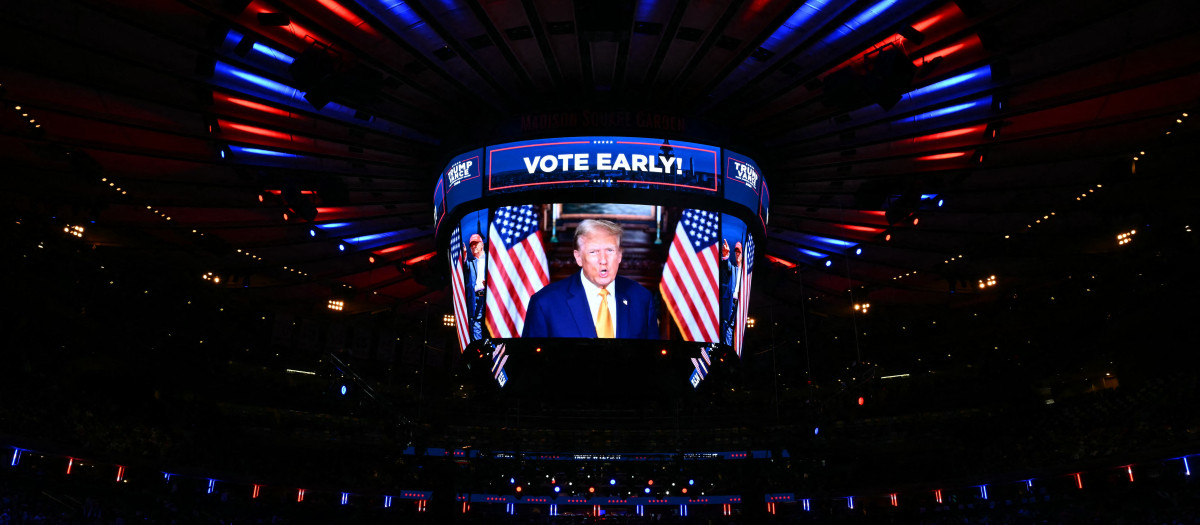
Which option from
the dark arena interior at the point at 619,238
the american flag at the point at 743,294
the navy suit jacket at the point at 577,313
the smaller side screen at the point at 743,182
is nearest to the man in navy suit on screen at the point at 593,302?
the navy suit jacket at the point at 577,313

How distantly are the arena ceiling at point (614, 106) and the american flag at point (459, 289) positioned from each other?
5.38 ft

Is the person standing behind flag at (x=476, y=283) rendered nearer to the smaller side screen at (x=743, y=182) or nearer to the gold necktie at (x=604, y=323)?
the gold necktie at (x=604, y=323)

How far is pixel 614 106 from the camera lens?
15.2 meters

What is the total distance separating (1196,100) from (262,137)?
645 inches

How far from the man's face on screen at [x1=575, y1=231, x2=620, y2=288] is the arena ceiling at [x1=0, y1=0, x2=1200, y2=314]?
77.6 inches

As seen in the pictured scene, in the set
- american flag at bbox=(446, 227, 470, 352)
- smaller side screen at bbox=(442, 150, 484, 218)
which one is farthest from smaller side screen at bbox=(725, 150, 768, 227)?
american flag at bbox=(446, 227, 470, 352)

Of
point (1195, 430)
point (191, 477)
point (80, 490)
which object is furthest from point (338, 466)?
point (1195, 430)

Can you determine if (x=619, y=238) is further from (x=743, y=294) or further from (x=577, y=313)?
(x=743, y=294)

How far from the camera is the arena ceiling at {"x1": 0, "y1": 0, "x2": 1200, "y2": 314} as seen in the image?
1202 cm

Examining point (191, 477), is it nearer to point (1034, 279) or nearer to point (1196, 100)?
point (1034, 279)

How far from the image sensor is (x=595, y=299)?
1493cm

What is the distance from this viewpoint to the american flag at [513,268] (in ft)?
49.3

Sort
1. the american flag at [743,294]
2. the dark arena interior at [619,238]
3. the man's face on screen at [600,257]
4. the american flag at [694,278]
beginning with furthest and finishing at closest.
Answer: the american flag at [743,294] → the american flag at [694,278] → the man's face on screen at [600,257] → the dark arena interior at [619,238]

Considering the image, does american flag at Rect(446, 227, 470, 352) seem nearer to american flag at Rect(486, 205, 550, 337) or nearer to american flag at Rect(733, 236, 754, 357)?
american flag at Rect(486, 205, 550, 337)
